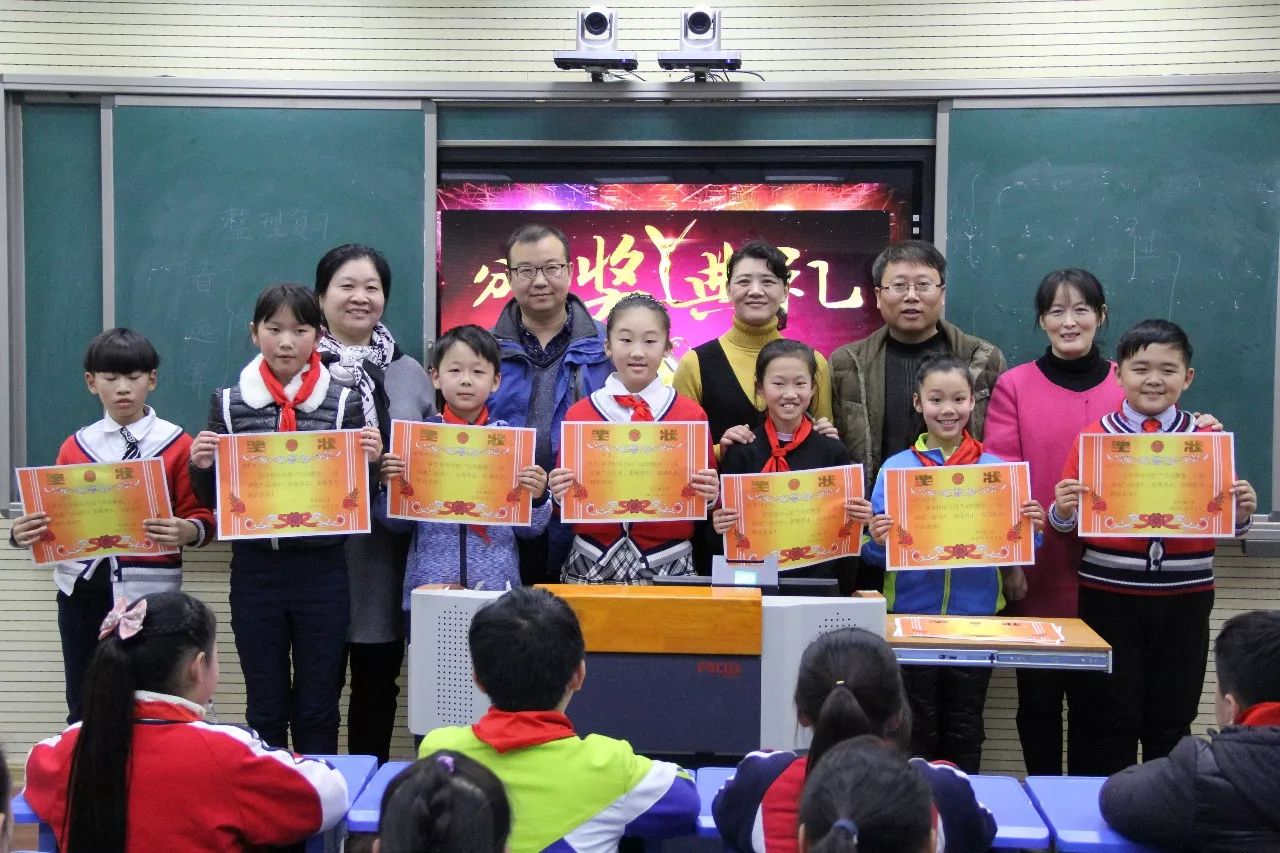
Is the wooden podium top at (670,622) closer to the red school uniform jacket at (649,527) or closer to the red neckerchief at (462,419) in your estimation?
the red school uniform jacket at (649,527)

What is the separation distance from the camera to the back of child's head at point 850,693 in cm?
199

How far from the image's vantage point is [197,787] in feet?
7.04

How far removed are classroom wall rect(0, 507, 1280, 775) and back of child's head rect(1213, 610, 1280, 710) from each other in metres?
2.39

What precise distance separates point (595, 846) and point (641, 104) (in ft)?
10.1

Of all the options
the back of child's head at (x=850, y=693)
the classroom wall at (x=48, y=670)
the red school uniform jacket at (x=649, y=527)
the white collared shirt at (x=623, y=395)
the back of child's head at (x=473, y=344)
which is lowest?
the classroom wall at (x=48, y=670)

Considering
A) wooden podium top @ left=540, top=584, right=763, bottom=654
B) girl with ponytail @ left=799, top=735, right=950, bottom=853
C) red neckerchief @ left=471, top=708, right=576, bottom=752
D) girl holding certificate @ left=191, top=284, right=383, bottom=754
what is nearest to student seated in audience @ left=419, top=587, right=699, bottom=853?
red neckerchief @ left=471, top=708, right=576, bottom=752

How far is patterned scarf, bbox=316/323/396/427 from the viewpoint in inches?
144

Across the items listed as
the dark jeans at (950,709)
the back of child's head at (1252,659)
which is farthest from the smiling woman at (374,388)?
the back of child's head at (1252,659)

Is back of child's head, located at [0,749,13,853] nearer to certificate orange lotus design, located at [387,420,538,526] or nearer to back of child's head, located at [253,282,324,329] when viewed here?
certificate orange lotus design, located at [387,420,538,526]

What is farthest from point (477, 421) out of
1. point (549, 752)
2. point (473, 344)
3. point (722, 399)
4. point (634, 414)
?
point (549, 752)

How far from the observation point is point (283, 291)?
346cm

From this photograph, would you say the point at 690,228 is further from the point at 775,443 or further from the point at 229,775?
the point at 229,775

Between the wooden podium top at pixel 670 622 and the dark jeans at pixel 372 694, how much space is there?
149 cm

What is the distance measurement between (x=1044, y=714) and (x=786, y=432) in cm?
118
